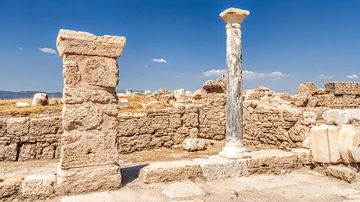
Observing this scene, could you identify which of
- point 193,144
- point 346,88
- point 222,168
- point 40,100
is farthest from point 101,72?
point 40,100

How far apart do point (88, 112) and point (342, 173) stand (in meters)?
4.12

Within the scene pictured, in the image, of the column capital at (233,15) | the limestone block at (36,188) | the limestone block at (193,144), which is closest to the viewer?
the limestone block at (36,188)

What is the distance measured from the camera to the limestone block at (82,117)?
12.4 feet

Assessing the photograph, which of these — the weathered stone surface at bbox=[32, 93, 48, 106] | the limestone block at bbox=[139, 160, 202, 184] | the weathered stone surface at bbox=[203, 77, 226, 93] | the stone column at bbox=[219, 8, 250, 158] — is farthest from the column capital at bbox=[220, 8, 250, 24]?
the weathered stone surface at bbox=[32, 93, 48, 106]

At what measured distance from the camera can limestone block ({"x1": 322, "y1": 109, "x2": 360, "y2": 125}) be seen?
5202 mm

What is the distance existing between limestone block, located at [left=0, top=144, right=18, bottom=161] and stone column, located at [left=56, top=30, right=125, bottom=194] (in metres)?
4.30

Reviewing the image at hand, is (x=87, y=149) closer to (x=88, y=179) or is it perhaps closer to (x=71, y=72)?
(x=88, y=179)

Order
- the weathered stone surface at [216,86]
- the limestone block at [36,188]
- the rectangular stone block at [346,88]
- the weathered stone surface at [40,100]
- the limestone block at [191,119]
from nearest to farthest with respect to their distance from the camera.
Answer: the limestone block at [36,188] → the limestone block at [191,119] → the weathered stone surface at [216,86] → the rectangular stone block at [346,88] → the weathered stone surface at [40,100]

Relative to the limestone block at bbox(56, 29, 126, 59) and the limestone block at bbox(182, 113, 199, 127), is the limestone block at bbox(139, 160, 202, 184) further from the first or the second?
the limestone block at bbox(182, 113, 199, 127)

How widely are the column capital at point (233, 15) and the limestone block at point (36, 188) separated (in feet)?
13.8

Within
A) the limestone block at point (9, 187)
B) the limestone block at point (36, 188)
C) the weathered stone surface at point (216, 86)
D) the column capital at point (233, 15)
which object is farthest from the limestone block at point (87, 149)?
the weathered stone surface at point (216, 86)

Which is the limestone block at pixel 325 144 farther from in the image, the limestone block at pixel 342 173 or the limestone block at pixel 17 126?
the limestone block at pixel 17 126

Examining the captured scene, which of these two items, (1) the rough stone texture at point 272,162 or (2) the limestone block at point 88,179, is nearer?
(2) the limestone block at point 88,179

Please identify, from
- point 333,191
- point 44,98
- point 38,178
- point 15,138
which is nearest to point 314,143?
point 333,191
